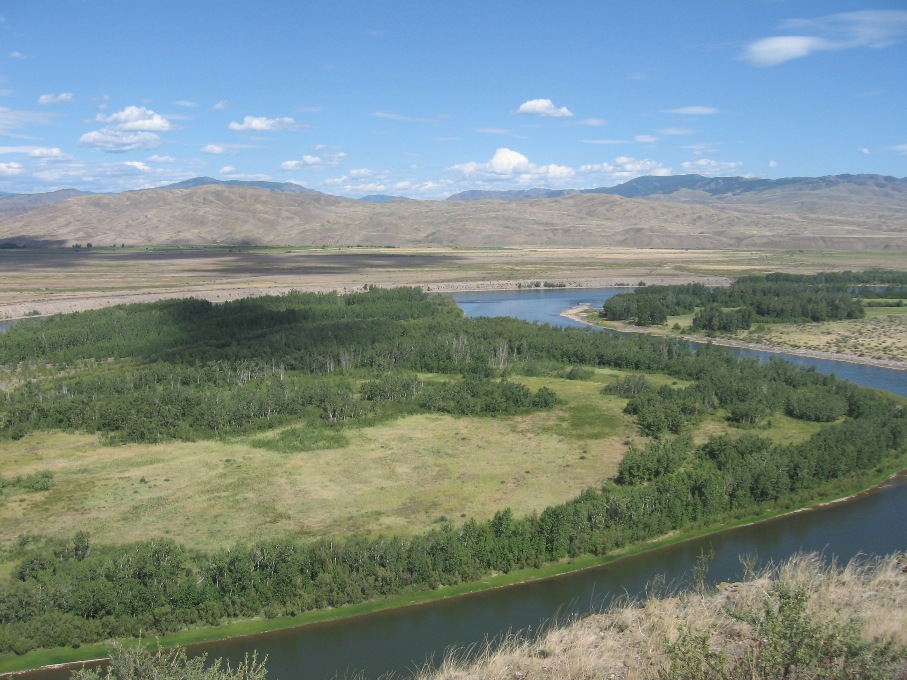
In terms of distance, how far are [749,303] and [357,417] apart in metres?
79.2

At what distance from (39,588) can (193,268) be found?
497ft

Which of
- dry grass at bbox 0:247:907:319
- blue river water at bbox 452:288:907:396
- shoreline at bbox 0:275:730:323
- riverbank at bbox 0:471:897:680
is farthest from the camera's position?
dry grass at bbox 0:247:907:319

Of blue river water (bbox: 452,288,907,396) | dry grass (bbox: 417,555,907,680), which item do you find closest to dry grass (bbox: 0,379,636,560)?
dry grass (bbox: 417,555,907,680)

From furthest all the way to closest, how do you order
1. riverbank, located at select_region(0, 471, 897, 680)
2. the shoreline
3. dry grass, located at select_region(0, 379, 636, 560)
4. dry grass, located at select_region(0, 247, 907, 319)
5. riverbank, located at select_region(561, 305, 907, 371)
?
1. dry grass, located at select_region(0, 247, 907, 319)
2. the shoreline
3. riverbank, located at select_region(561, 305, 907, 371)
4. dry grass, located at select_region(0, 379, 636, 560)
5. riverbank, located at select_region(0, 471, 897, 680)

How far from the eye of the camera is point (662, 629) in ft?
68.8

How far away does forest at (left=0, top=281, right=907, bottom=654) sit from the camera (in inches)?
1129

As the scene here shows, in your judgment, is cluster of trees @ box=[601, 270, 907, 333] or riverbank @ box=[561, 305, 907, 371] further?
cluster of trees @ box=[601, 270, 907, 333]

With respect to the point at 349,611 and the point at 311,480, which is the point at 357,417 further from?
the point at 349,611

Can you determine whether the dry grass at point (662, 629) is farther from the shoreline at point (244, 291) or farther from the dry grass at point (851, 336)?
the shoreline at point (244, 291)

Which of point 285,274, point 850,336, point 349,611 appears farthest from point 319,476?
point 285,274

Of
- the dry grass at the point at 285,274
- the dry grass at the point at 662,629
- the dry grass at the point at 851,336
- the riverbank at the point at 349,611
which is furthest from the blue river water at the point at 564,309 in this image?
the dry grass at the point at 662,629

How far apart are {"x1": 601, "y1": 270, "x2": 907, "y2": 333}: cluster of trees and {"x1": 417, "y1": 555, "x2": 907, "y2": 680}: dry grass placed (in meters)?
75.8

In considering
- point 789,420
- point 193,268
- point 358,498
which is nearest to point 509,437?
point 358,498

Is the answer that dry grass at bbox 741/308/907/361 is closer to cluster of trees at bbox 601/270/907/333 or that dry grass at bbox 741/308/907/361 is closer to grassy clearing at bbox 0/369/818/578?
cluster of trees at bbox 601/270/907/333
